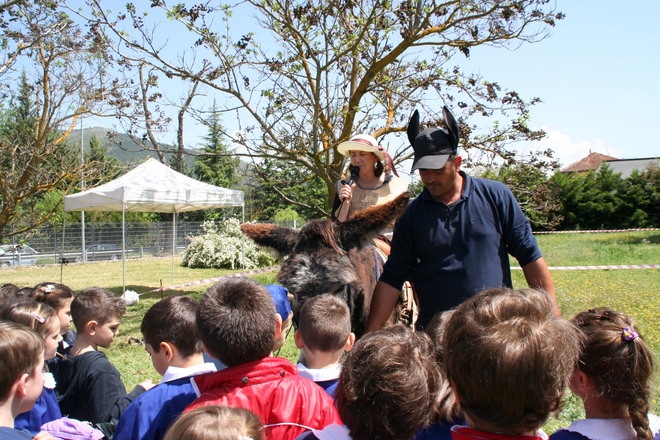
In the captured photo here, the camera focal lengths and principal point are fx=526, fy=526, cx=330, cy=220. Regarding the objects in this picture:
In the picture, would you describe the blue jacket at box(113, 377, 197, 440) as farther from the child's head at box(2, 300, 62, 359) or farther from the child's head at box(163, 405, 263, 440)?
the child's head at box(2, 300, 62, 359)

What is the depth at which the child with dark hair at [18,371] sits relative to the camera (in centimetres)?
209

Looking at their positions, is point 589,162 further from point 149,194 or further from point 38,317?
point 38,317

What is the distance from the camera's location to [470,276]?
3.04 meters

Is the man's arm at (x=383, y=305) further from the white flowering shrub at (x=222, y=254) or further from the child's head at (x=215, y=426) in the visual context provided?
the white flowering shrub at (x=222, y=254)

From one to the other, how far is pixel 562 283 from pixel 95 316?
12.4 meters

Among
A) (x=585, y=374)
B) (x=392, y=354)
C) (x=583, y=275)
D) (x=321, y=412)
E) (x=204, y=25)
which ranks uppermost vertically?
(x=204, y=25)

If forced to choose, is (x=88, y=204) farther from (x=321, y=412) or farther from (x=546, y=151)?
(x=321, y=412)

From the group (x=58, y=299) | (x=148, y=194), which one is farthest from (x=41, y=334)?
(x=148, y=194)

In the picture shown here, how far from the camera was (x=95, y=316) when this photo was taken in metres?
3.40

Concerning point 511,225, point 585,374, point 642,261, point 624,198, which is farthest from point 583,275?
point 624,198

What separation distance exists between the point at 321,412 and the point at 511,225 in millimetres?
1667

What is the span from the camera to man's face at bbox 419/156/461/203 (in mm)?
3109

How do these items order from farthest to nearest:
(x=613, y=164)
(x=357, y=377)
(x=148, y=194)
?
1. (x=613, y=164)
2. (x=148, y=194)
3. (x=357, y=377)

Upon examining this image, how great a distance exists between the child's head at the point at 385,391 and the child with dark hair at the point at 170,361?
93 centimetres
